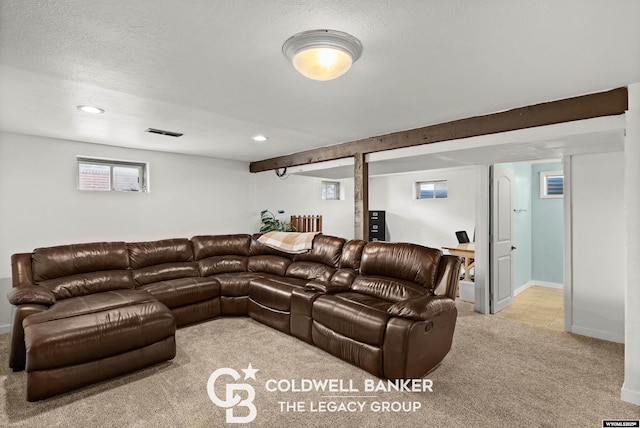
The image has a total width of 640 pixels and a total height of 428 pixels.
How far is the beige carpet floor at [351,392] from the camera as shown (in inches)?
83.4

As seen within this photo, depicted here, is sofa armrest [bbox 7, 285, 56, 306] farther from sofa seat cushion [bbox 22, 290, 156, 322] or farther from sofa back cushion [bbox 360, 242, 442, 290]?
sofa back cushion [bbox 360, 242, 442, 290]

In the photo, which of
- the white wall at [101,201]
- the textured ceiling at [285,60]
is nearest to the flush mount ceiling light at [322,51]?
the textured ceiling at [285,60]

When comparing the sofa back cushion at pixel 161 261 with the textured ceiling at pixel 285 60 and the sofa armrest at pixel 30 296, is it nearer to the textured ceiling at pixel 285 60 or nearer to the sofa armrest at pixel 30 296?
the sofa armrest at pixel 30 296

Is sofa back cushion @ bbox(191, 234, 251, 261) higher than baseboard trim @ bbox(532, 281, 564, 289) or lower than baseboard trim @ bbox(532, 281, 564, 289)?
higher

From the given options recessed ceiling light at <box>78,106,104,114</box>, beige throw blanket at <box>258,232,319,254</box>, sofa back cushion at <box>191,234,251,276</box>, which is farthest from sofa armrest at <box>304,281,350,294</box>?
recessed ceiling light at <box>78,106,104,114</box>

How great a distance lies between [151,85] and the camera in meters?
2.37

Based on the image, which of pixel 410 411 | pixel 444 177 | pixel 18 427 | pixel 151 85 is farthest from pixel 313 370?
pixel 444 177

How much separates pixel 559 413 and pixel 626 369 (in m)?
0.69

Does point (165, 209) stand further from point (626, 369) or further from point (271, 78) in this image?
point (626, 369)

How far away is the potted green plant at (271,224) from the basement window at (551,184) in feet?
15.5

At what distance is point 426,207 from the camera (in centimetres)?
757

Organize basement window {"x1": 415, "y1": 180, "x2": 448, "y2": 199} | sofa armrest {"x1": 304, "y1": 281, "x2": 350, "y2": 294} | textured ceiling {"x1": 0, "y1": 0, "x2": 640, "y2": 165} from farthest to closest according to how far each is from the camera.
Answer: basement window {"x1": 415, "y1": 180, "x2": 448, "y2": 199}, sofa armrest {"x1": 304, "y1": 281, "x2": 350, "y2": 294}, textured ceiling {"x1": 0, "y1": 0, "x2": 640, "y2": 165}

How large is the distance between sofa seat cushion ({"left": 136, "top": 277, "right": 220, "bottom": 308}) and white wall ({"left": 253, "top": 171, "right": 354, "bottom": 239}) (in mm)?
2219

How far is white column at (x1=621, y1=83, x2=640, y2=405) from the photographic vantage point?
2.29 meters
